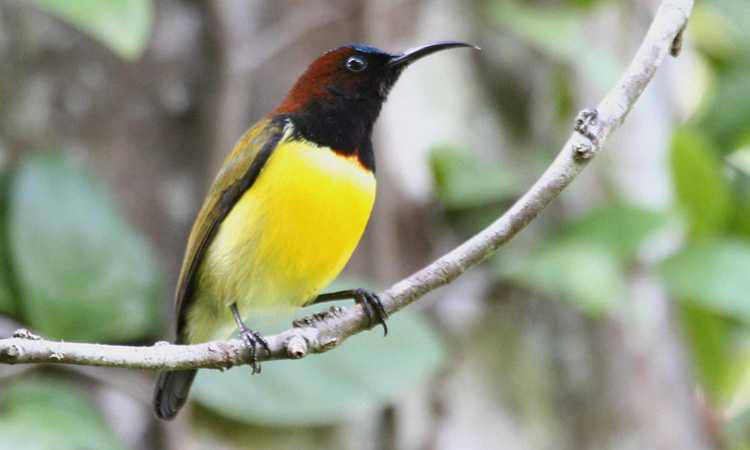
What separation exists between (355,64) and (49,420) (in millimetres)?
1647

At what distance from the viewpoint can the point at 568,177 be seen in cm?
210

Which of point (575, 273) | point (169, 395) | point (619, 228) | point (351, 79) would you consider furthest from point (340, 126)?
point (619, 228)

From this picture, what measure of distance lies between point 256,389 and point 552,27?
2.10m

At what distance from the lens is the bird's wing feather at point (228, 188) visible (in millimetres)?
2867

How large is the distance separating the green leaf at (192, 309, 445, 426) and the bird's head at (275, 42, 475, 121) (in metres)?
1.06

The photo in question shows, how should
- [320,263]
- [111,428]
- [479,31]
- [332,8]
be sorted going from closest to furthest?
[320,263] < [111,428] < [332,8] < [479,31]

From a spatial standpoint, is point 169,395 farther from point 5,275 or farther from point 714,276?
point 714,276

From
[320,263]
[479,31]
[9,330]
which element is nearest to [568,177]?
[320,263]

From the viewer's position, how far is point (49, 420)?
337 centimetres

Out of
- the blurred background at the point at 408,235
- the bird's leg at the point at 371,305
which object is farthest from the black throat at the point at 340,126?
the blurred background at the point at 408,235

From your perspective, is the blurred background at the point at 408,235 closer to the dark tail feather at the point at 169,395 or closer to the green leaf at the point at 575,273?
the green leaf at the point at 575,273

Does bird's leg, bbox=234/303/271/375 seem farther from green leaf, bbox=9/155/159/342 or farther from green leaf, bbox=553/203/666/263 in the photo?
green leaf, bbox=553/203/666/263

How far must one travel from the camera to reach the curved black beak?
2826 millimetres

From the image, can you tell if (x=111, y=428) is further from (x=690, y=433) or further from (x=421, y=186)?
(x=690, y=433)
